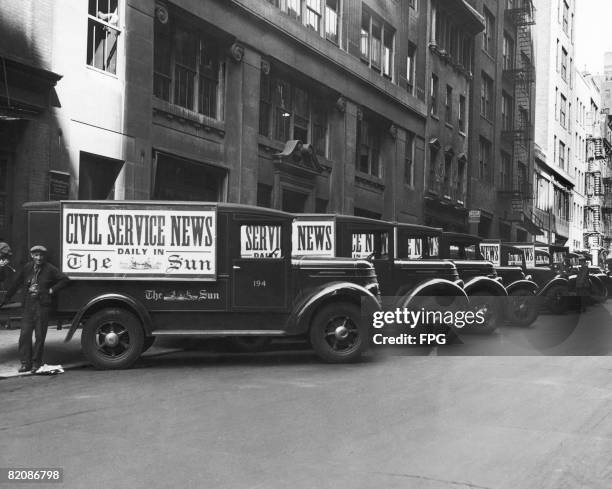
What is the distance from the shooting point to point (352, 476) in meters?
5.26

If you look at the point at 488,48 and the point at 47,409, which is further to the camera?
the point at 488,48

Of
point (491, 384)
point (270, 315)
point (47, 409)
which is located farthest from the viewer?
point (270, 315)

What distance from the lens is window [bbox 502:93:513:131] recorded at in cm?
4644

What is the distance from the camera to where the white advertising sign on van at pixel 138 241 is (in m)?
10.5

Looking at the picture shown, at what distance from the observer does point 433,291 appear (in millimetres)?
13203

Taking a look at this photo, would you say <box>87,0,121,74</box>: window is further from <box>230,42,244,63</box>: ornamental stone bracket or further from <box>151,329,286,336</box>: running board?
<box>151,329,286,336</box>: running board

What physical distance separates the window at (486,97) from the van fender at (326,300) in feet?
109

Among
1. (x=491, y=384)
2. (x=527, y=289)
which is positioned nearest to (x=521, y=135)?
(x=527, y=289)

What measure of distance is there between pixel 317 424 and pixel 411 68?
28.2 m

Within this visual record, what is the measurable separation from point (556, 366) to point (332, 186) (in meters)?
15.7

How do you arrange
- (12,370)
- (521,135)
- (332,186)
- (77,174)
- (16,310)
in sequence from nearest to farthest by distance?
(12,370) → (16,310) → (77,174) → (332,186) → (521,135)

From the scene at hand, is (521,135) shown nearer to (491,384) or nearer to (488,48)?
(488,48)

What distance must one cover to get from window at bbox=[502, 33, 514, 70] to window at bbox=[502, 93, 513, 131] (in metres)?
1.84

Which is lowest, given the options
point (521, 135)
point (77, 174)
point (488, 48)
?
point (77, 174)
